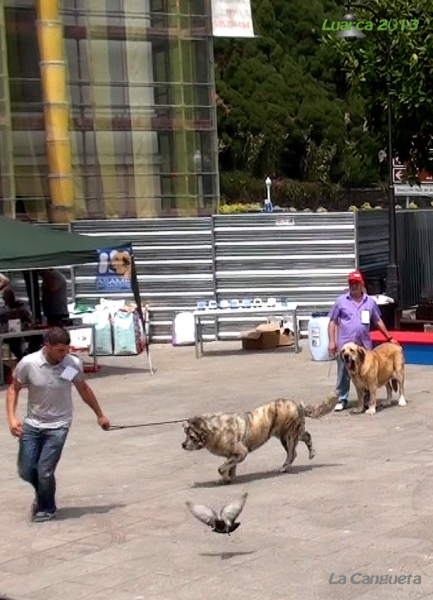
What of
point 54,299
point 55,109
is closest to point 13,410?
point 54,299

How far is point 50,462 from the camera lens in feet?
31.6

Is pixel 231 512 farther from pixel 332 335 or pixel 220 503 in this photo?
pixel 332 335

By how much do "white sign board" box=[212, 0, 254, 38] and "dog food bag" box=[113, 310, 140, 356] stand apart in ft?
32.7

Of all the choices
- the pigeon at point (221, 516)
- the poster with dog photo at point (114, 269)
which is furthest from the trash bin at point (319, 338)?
the pigeon at point (221, 516)

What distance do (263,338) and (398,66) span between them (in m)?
6.46

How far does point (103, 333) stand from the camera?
2106cm

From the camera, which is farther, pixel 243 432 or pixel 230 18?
pixel 230 18

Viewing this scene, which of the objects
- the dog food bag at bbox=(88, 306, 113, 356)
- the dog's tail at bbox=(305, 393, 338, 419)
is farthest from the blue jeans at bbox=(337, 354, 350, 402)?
the dog food bag at bbox=(88, 306, 113, 356)

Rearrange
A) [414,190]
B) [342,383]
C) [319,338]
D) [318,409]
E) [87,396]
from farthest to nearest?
[414,190] → [319,338] → [342,383] → [318,409] → [87,396]

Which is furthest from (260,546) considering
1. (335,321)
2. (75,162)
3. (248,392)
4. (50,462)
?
(75,162)

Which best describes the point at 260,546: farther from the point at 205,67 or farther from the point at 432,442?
the point at 205,67

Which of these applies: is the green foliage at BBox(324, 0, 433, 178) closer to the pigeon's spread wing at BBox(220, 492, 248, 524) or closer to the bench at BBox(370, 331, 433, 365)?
the bench at BBox(370, 331, 433, 365)

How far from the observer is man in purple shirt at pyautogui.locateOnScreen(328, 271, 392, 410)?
14273 millimetres

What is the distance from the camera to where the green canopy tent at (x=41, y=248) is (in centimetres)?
1780
